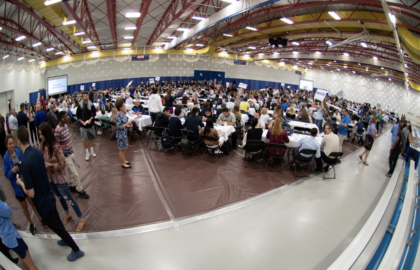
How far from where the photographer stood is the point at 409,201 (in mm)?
2869

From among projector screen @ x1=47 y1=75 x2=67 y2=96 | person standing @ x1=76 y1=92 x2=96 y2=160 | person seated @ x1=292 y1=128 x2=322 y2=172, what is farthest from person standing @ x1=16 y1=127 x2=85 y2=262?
projector screen @ x1=47 y1=75 x2=67 y2=96

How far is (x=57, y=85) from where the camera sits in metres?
17.7

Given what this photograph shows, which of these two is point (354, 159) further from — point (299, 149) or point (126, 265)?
point (126, 265)

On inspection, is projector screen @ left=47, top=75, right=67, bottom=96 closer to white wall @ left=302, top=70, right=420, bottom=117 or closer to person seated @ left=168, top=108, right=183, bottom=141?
person seated @ left=168, top=108, right=183, bottom=141

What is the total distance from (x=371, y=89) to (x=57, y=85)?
1393 inches

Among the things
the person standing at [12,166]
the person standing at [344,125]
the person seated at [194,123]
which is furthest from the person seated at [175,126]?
the person standing at [344,125]

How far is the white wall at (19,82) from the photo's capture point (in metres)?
12.9

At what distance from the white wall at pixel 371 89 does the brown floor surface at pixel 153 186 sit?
2627cm

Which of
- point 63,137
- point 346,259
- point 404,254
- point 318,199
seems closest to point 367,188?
point 318,199

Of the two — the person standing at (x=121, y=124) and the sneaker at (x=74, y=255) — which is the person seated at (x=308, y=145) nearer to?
the person standing at (x=121, y=124)

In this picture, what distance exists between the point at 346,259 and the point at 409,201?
1638mm

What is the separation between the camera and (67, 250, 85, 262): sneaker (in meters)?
2.57

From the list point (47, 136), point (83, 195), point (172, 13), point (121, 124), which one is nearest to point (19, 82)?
point (172, 13)

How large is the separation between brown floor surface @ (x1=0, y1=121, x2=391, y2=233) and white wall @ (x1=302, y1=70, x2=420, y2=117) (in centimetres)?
2627
